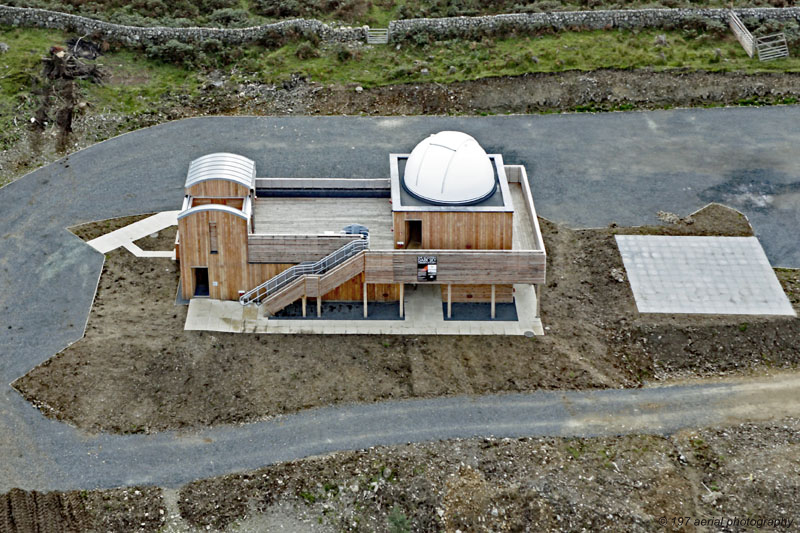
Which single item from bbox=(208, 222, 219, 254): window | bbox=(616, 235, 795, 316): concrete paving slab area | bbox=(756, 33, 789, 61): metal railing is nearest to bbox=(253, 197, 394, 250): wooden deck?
bbox=(208, 222, 219, 254): window

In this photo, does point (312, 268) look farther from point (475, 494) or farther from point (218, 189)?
point (475, 494)

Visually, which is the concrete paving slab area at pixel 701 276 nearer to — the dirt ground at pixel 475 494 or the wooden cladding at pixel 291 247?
the dirt ground at pixel 475 494

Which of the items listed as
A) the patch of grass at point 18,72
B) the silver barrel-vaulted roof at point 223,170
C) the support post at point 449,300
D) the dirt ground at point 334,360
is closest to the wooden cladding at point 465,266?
the support post at point 449,300

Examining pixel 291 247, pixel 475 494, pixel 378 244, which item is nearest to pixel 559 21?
pixel 378 244

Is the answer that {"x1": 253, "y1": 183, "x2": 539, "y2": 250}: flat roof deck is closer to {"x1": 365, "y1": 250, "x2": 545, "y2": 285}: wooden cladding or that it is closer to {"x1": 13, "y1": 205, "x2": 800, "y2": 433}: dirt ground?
{"x1": 365, "y1": 250, "x2": 545, "y2": 285}: wooden cladding

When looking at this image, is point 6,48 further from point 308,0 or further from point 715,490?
point 715,490

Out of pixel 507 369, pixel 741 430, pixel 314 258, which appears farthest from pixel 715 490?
pixel 314 258
